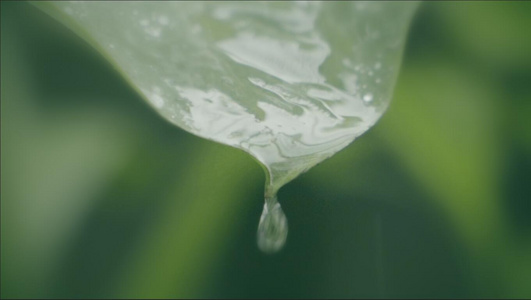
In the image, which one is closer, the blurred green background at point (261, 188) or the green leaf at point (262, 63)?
the green leaf at point (262, 63)

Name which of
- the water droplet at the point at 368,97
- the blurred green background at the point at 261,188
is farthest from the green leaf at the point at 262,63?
the blurred green background at the point at 261,188

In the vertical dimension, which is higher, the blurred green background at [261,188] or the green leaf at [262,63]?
the green leaf at [262,63]

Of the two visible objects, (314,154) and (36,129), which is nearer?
(314,154)

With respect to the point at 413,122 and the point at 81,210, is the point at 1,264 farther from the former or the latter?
the point at 413,122

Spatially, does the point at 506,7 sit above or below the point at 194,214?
above

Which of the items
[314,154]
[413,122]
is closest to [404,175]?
[413,122]

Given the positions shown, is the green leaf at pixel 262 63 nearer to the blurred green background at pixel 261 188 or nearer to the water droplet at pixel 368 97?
the water droplet at pixel 368 97
